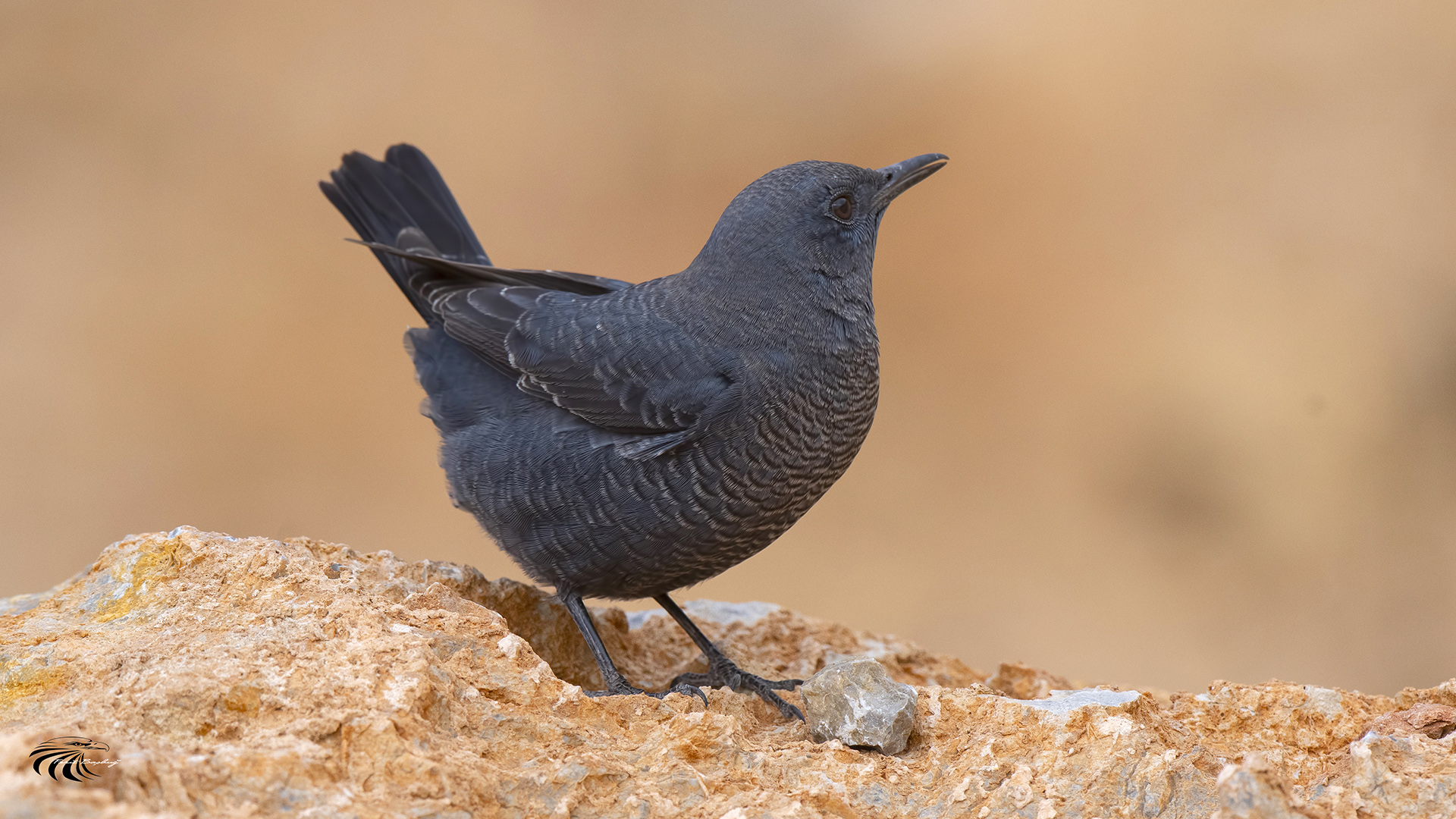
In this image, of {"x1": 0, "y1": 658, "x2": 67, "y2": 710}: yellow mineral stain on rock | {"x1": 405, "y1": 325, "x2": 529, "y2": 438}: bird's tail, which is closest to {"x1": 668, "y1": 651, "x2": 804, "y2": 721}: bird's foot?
{"x1": 405, "y1": 325, "x2": 529, "y2": 438}: bird's tail

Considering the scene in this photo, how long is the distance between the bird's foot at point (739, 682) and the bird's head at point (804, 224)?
141 cm

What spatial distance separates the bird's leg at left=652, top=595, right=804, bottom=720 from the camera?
3520mm

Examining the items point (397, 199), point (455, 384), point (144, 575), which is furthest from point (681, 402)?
point (397, 199)

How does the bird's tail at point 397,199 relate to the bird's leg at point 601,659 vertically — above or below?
above

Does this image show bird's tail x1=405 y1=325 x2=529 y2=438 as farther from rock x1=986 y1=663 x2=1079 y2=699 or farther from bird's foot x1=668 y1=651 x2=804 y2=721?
rock x1=986 y1=663 x2=1079 y2=699

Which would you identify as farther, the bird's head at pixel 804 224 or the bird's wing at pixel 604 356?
the bird's head at pixel 804 224

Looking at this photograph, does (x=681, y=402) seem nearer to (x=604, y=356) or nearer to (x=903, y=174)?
(x=604, y=356)

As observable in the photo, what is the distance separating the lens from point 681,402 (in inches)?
138

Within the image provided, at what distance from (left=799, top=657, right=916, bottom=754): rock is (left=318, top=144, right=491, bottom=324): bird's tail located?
269 cm

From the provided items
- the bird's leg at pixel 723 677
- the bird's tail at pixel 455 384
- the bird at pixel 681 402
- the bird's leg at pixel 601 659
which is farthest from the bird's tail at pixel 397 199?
the bird's leg at pixel 723 677

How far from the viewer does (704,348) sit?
142 inches

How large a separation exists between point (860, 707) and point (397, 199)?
3.19m

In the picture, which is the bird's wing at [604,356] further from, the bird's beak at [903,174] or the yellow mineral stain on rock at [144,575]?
the yellow mineral stain on rock at [144,575]

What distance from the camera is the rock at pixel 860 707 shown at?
2.77 metres
